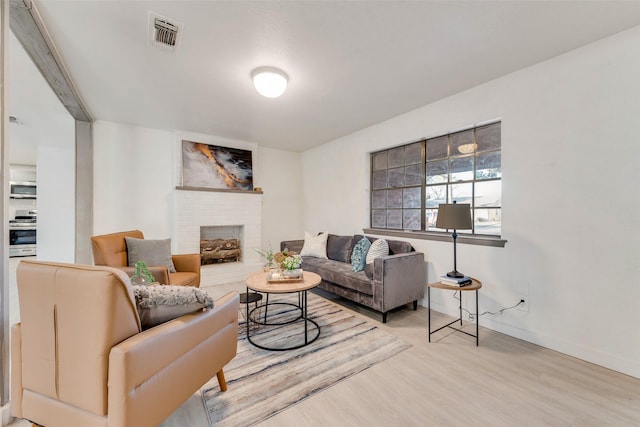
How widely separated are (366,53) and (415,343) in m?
2.64

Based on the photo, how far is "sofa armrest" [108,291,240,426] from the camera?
3.63ft

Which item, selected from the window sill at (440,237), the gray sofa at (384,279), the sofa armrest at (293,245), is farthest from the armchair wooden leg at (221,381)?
the sofa armrest at (293,245)

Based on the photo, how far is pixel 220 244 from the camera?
16.1 feet

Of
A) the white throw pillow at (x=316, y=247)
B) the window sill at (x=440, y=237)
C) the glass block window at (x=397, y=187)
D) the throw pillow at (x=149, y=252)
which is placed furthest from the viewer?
the white throw pillow at (x=316, y=247)

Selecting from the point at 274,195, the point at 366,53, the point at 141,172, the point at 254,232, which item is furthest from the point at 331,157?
the point at 141,172

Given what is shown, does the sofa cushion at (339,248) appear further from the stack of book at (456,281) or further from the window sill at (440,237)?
the stack of book at (456,281)

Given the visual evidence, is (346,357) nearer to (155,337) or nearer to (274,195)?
(155,337)

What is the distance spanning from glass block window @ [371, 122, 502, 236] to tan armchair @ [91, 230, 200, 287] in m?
2.69

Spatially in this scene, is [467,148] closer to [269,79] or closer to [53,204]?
[269,79]

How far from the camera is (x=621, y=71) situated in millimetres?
2041

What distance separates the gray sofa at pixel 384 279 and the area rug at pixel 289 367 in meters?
0.30

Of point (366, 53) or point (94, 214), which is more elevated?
point (366, 53)

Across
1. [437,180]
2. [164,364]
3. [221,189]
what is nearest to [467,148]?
[437,180]

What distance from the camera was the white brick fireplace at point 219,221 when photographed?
172 inches
